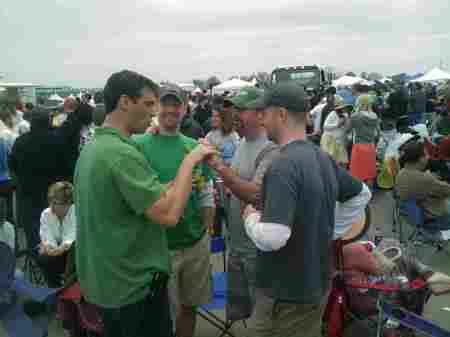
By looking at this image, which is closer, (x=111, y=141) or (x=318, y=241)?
(x=111, y=141)

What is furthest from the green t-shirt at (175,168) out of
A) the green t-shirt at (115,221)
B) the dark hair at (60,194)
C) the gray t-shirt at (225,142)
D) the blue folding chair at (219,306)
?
the gray t-shirt at (225,142)

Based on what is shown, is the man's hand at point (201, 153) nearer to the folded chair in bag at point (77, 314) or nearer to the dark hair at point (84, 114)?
the folded chair in bag at point (77, 314)

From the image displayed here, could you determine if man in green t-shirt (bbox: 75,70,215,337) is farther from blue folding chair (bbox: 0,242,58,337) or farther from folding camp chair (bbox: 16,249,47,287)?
folding camp chair (bbox: 16,249,47,287)

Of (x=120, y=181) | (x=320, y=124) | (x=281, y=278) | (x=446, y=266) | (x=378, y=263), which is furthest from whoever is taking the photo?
(x=320, y=124)

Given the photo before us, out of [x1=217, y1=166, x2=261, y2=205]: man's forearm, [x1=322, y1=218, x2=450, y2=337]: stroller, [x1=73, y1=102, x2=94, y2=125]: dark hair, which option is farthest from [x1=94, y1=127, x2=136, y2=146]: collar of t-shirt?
[x1=73, y1=102, x2=94, y2=125]: dark hair

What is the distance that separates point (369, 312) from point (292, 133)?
1640mm

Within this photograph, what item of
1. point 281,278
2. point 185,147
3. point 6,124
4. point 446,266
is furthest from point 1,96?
point 446,266

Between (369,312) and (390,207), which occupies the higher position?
(369,312)

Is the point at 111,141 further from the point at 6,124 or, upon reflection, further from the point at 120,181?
the point at 6,124

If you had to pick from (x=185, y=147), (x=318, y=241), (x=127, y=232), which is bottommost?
(x=318, y=241)

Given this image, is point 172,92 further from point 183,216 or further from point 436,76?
point 436,76

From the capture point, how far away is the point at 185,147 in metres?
2.78

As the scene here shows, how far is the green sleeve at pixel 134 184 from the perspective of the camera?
170 centimetres

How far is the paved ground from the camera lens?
3.57 meters
